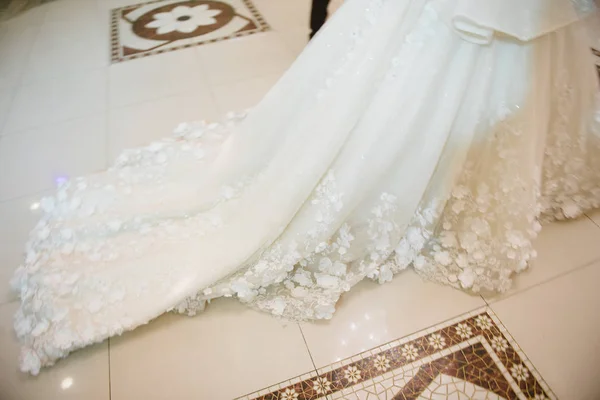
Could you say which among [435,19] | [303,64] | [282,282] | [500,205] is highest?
[435,19]

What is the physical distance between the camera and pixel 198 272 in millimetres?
962

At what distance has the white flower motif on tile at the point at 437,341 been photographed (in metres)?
0.94

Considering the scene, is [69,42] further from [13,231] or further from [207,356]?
[207,356]

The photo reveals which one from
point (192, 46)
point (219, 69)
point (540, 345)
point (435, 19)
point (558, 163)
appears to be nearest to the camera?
point (435, 19)

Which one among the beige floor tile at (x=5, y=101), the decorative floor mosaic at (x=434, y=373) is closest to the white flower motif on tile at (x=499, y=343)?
the decorative floor mosaic at (x=434, y=373)

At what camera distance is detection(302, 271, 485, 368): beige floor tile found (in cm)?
95

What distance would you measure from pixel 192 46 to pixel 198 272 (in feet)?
A: 5.07

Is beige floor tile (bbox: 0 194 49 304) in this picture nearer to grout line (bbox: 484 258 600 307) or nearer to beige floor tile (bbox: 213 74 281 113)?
beige floor tile (bbox: 213 74 281 113)

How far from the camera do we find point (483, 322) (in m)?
0.97

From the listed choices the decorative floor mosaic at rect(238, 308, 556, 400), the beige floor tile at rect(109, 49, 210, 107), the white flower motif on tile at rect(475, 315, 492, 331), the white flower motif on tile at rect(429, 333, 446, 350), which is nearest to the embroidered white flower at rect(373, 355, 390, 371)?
the decorative floor mosaic at rect(238, 308, 556, 400)

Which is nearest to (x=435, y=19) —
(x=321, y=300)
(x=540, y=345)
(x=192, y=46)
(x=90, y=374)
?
(x=321, y=300)

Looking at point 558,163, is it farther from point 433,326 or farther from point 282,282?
point 282,282

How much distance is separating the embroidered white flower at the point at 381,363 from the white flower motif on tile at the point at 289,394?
20cm

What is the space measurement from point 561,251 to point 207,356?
103 centimetres
